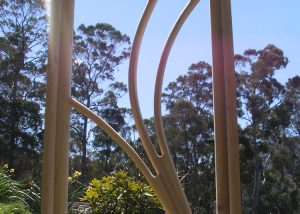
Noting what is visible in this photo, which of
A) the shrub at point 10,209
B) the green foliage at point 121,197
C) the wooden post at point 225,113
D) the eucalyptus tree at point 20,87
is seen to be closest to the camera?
the wooden post at point 225,113

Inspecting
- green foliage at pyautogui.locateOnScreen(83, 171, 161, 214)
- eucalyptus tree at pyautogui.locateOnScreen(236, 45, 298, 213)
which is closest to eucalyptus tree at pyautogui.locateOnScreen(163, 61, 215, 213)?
eucalyptus tree at pyautogui.locateOnScreen(236, 45, 298, 213)

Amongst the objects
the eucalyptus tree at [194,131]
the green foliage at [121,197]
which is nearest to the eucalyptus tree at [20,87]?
the eucalyptus tree at [194,131]

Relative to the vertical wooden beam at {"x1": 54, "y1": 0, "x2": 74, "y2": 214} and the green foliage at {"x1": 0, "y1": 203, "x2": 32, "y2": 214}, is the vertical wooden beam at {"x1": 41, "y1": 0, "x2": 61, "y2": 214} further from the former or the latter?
the green foliage at {"x1": 0, "y1": 203, "x2": 32, "y2": 214}

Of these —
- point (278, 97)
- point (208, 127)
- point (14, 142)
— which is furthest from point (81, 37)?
point (278, 97)

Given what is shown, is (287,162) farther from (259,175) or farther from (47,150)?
(47,150)

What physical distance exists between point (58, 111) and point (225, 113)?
1.30 ft

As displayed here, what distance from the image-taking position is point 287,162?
1670cm

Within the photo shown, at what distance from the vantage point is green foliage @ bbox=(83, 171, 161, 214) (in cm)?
294

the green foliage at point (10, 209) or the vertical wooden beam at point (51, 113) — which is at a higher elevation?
the vertical wooden beam at point (51, 113)

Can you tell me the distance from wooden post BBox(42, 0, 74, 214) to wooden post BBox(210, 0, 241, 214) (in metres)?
0.35

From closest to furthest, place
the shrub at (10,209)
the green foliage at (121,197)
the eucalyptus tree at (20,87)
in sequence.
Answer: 1. the shrub at (10,209)
2. the green foliage at (121,197)
3. the eucalyptus tree at (20,87)

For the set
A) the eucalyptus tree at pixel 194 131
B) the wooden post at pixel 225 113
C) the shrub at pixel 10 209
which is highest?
the eucalyptus tree at pixel 194 131

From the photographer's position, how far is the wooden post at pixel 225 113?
987mm

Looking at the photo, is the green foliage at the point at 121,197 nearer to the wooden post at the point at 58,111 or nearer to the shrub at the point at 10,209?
the shrub at the point at 10,209
